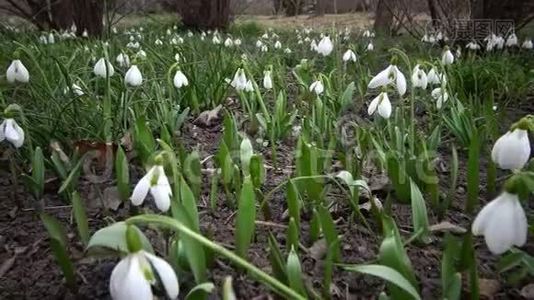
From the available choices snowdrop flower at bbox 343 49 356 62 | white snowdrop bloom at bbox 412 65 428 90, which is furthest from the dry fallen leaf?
white snowdrop bloom at bbox 412 65 428 90

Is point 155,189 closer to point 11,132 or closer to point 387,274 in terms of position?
point 387,274

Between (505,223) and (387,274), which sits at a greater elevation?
(505,223)

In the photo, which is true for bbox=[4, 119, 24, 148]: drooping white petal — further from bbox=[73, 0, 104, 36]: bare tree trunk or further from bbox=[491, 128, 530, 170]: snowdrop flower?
bbox=[73, 0, 104, 36]: bare tree trunk

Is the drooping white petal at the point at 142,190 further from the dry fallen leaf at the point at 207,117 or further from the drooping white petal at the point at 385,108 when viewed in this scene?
the dry fallen leaf at the point at 207,117

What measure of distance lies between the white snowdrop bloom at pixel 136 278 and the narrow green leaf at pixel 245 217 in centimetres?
45

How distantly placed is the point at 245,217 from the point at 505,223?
60 cm

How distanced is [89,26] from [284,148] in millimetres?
5236

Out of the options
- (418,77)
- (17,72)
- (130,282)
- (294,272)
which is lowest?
(294,272)

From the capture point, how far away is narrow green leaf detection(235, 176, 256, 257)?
128 centimetres

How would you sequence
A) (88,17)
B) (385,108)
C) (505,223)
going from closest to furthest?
(505,223) → (385,108) → (88,17)

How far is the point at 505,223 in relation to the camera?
3.04ft

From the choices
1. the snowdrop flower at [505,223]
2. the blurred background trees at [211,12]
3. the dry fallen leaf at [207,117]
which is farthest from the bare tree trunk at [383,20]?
the snowdrop flower at [505,223]

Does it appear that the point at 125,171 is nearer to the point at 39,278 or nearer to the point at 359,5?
the point at 39,278

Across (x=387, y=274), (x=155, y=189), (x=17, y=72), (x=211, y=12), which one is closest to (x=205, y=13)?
(x=211, y=12)
